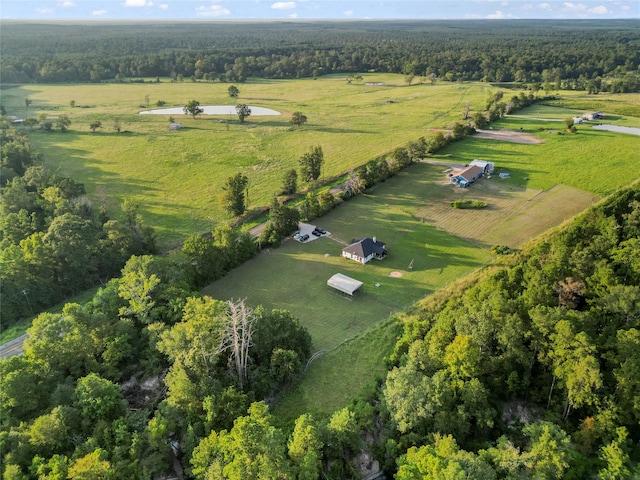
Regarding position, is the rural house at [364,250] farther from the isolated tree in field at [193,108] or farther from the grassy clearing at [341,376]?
the isolated tree in field at [193,108]

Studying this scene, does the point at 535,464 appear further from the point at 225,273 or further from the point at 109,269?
the point at 109,269

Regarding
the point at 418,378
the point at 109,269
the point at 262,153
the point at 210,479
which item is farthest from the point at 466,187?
the point at 210,479

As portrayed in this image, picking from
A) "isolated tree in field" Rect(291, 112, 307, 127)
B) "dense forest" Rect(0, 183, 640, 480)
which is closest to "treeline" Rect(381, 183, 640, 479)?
"dense forest" Rect(0, 183, 640, 480)

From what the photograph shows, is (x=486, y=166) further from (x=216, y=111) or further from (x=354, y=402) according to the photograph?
(x=216, y=111)

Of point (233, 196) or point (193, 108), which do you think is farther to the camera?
point (193, 108)

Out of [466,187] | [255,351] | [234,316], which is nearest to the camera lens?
[234,316]

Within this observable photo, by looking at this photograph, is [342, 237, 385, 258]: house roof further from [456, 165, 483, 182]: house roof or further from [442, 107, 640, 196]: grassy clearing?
[442, 107, 640, 196]: grassy clearing

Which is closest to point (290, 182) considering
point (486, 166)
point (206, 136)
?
point (486, 166)
